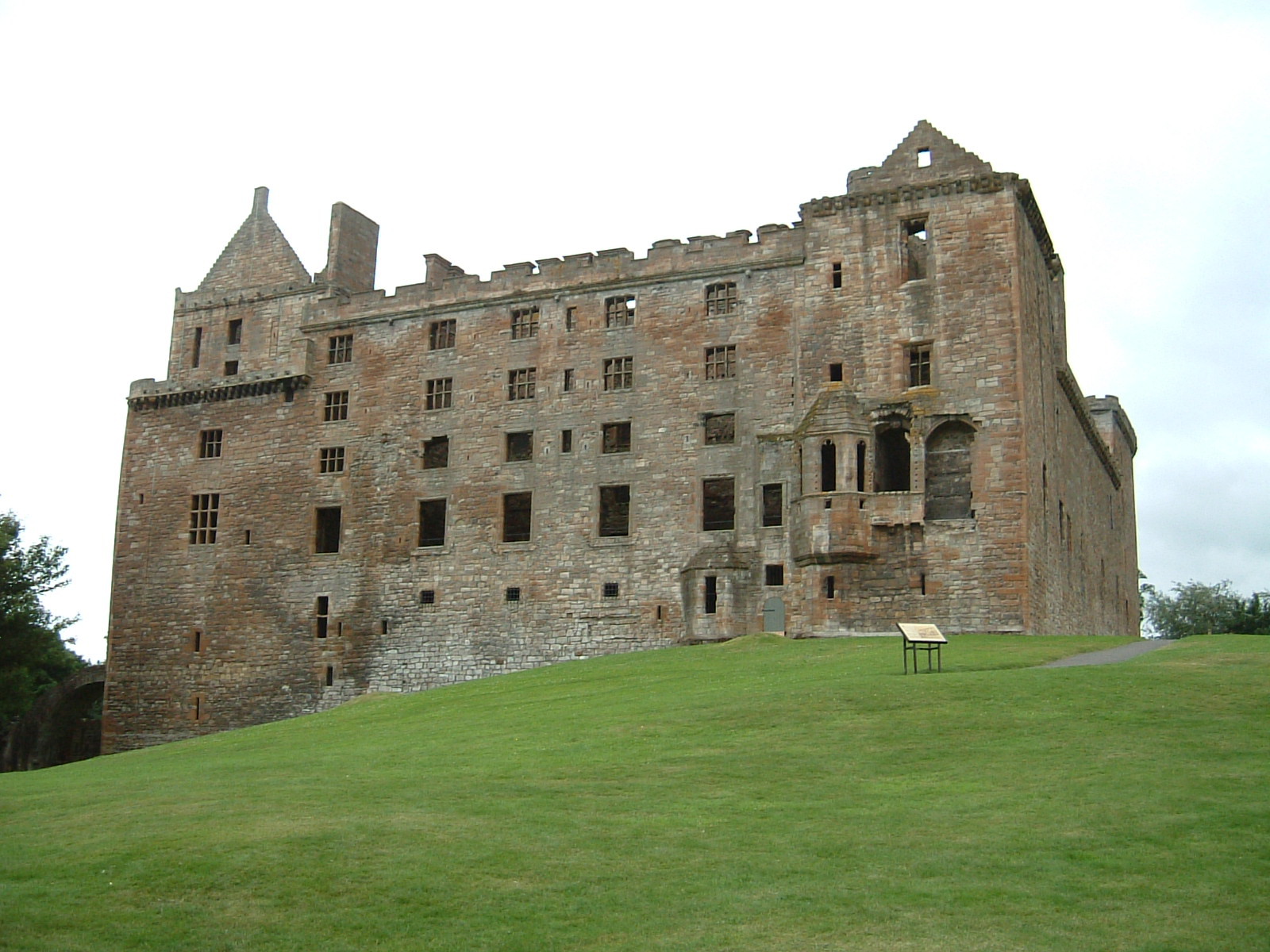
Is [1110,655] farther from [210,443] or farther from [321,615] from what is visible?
[210,443]

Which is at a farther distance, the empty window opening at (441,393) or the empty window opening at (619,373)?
the empty window opening at (441,393)

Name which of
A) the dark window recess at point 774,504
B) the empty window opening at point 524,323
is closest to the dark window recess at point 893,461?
the dark window recess at point 774,504

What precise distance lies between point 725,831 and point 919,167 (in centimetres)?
3107

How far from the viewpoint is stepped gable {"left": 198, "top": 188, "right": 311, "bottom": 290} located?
177 feet

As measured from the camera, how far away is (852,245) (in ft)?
142

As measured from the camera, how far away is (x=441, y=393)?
161 feet

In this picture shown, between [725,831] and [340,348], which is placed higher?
[340,348]

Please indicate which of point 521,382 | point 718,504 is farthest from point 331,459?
point 718,504

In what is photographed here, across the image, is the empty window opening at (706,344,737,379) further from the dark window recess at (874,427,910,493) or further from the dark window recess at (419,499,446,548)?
the dark window recess at (419,499,446,548)

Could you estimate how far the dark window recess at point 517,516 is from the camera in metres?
47.3

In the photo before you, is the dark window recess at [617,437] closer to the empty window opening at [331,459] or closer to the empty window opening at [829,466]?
the empty window opening at [829,466]

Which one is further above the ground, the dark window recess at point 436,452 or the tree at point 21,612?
the dark window recess at point 436,452

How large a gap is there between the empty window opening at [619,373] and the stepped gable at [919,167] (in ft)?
30.5

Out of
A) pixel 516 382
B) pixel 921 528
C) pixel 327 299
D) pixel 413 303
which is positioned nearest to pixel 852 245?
pixel 921 528
